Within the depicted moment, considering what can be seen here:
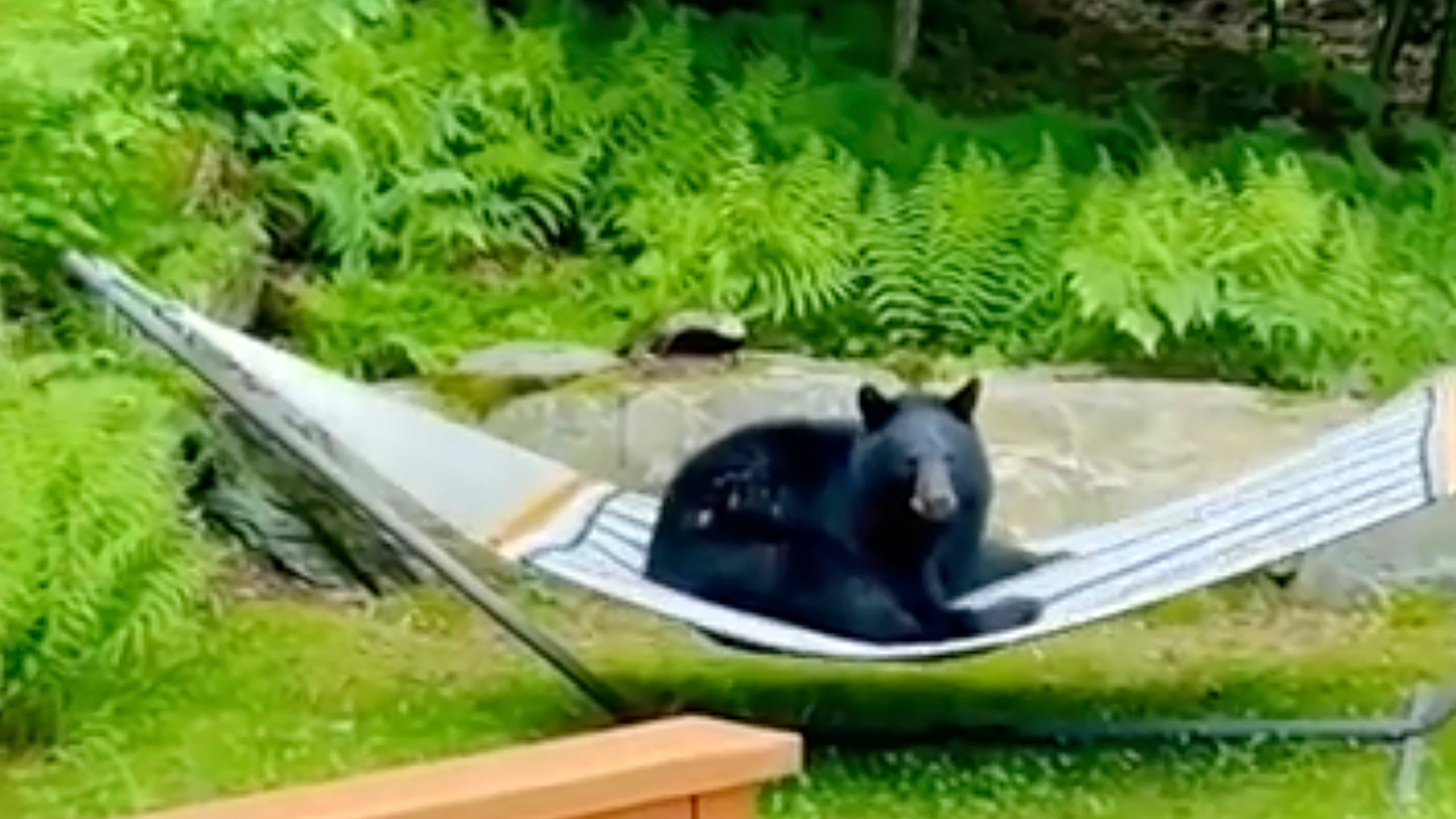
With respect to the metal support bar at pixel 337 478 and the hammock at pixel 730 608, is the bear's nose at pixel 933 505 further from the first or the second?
the metal support bar at pixel 337 478

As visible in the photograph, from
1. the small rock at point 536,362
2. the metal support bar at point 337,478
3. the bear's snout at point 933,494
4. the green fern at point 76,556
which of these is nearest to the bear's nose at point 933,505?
the bear's snout at point 933,494

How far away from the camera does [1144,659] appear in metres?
5.39

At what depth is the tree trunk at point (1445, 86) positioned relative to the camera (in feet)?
27.6

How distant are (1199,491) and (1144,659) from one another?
0.51 m

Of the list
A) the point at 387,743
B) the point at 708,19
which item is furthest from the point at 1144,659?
the point at 708,19

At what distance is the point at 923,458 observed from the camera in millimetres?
4570

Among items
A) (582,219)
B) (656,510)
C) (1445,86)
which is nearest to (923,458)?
(656,510)

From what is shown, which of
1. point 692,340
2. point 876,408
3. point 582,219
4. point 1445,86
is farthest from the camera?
point 1445,86

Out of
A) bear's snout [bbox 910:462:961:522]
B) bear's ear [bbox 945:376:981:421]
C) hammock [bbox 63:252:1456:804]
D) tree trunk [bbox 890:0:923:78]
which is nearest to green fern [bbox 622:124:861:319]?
tree trunk [bbox 890:0:923:78]

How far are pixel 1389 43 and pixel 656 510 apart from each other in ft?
14.6

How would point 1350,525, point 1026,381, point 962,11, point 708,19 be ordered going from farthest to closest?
point 962,11, point 708,19, point 1026,381, point 1350,525

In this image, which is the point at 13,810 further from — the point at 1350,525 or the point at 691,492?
the point at 1350,525

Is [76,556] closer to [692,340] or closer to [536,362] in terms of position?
[536,362]

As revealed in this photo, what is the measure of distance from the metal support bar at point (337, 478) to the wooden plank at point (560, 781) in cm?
204
